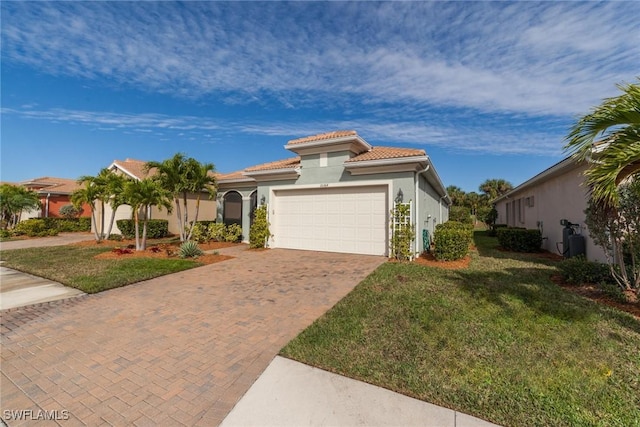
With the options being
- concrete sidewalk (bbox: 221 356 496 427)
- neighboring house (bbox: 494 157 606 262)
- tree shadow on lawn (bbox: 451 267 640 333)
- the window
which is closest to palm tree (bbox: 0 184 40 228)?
the window

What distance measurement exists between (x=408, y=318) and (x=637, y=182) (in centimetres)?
434

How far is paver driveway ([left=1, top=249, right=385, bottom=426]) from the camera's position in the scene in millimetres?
2656

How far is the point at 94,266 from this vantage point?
8.40 meters

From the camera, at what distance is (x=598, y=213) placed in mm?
5629

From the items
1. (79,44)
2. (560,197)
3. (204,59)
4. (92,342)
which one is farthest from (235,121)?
(560,197)

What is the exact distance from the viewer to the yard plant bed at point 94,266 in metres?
6.78

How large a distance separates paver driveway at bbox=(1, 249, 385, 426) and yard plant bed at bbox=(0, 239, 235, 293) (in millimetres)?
726

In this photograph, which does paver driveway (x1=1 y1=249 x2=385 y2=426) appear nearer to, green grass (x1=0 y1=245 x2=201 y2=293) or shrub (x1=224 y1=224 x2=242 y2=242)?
green grass (x1=0 y1=245 x2=201 y2=293)

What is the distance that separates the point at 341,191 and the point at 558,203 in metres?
8.74

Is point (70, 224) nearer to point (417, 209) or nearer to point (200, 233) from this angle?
point (200, 233)

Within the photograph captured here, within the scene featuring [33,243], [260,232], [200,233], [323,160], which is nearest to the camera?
[323,160]

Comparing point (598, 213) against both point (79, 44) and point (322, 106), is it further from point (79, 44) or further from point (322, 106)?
point (79, 44)

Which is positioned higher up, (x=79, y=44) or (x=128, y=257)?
(x=79, y=44)

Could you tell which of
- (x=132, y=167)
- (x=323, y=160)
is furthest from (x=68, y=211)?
(x=323, y=160)
